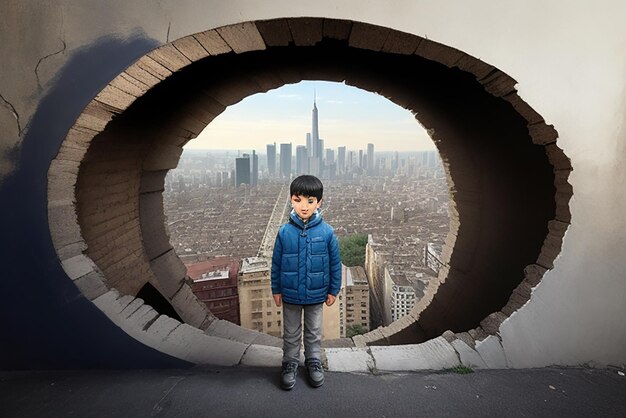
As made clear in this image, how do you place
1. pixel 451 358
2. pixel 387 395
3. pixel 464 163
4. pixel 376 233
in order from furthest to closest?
pixel 376 233 → pixel 464 163 → pixel 451 358 → pixel 387 395

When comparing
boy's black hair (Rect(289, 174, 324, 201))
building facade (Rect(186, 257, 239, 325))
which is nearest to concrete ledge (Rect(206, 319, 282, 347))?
boy's black hair (Rect(289, 174, 324, 201))

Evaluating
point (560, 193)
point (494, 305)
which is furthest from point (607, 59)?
point (494, 305)

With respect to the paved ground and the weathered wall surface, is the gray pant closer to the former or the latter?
the paved ground

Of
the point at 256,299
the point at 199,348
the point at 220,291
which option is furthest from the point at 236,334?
the point at 256,299

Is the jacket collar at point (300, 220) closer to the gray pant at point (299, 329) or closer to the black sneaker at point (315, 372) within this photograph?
the gray pant at point (299, 329)

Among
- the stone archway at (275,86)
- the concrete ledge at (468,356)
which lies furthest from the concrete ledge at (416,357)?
the stone archway at (275,86)

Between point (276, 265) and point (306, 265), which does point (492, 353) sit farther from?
point (276, 265)

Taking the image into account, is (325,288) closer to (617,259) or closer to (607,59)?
(617,259)
